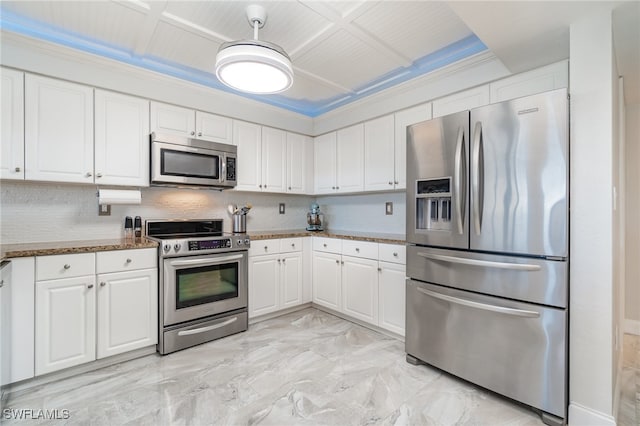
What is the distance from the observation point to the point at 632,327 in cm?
300

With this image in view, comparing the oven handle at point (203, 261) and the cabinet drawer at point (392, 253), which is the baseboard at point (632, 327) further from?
the oven handle at point (203, 261)

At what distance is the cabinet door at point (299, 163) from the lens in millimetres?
3785

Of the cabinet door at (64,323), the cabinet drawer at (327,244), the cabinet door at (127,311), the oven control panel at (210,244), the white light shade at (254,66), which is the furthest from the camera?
the cabinet drawer at (327,244)

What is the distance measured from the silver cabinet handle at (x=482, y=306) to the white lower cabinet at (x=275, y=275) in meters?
1.60

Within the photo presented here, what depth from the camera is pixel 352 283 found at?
3.14 m

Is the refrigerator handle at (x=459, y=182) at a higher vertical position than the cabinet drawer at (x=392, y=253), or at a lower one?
higher

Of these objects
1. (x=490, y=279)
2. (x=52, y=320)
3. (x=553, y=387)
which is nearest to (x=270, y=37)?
(x=490, y=279)

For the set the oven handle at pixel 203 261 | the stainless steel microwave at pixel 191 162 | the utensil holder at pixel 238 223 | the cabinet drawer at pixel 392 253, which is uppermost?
the stainless steel microwave at pixel 191 162

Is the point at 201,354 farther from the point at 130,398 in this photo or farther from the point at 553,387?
the point at 553,387

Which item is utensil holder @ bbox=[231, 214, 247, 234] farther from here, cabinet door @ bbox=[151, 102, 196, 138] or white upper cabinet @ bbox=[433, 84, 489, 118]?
white upper cabinet @ bbox=[433, 84, 489, 118]

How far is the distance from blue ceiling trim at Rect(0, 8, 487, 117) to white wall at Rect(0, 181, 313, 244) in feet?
3.77

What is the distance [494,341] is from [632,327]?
2355 mm

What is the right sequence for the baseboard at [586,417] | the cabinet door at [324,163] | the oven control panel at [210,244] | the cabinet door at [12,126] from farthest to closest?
the cabinet door at [324,163]
the oven control panel at [210,244]
the cabinet door at [12,126]
the baseboard at [586,417]

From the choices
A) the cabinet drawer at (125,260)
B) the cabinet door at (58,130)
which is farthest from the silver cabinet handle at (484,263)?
the cabinet door at (58,130)
